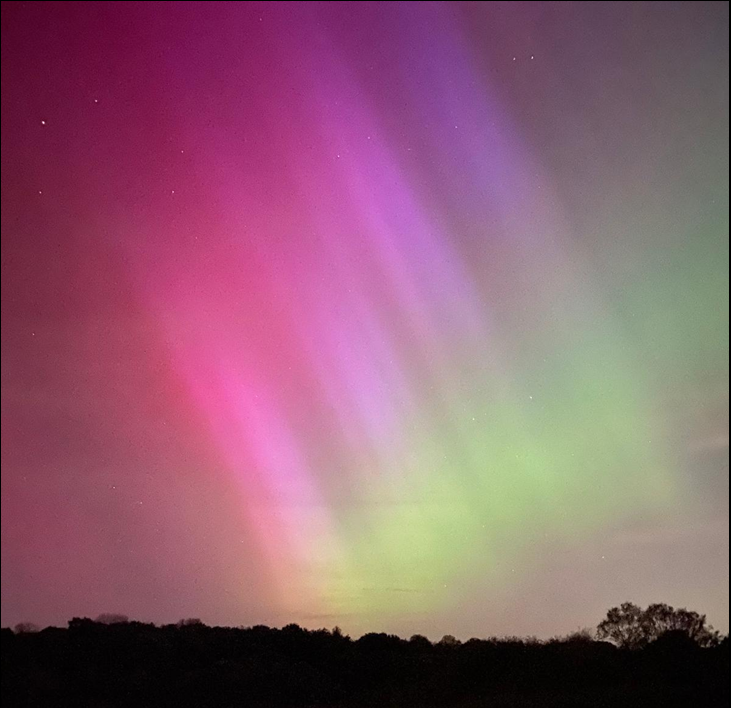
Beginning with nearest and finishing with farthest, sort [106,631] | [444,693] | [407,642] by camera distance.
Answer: [444,693]
[106,631]
[407,642]

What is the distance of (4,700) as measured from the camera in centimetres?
3362

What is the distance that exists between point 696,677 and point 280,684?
72.9ft

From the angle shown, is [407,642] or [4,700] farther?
[407,642]

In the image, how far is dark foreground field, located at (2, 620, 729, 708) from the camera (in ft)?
95.6

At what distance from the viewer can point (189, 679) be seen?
131ft

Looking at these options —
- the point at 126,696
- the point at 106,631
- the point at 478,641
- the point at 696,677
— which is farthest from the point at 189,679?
the point at 696,677

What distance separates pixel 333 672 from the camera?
153 feet

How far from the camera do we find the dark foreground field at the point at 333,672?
95.6ft

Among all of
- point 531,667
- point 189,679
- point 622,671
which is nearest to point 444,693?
point 531,667

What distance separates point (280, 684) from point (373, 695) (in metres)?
4.81

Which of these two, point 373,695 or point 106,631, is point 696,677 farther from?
point 106,631

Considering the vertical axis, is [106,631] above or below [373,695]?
above

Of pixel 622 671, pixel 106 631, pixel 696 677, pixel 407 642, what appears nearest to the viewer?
pixel 696 677

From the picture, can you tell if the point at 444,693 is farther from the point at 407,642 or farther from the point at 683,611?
the point at 407,642
